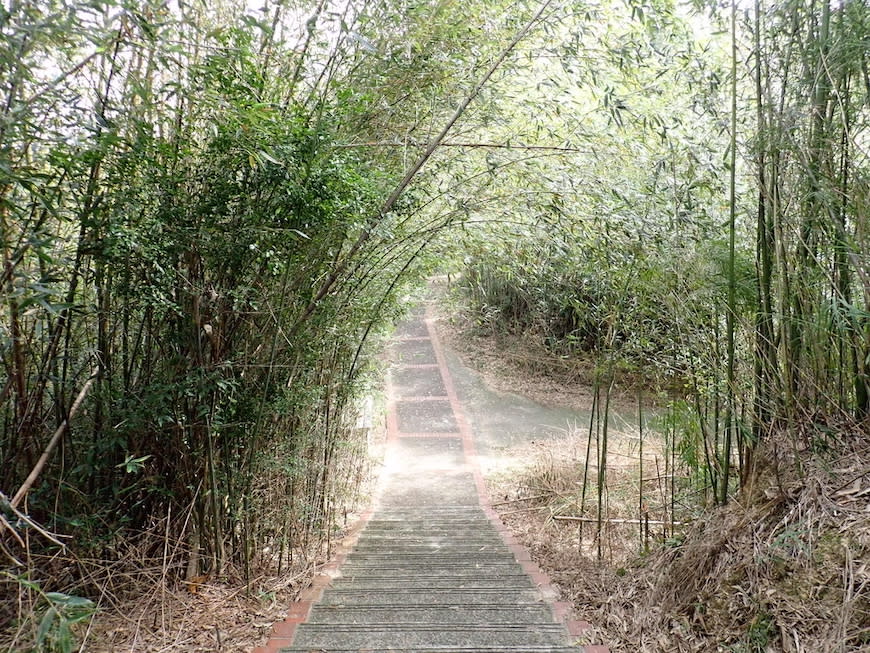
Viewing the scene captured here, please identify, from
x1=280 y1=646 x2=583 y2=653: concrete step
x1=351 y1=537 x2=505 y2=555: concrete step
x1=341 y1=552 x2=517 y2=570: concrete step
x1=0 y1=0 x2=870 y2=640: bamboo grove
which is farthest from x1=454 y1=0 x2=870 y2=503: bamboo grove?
x1=351 y1=537 x2=505 y2=555: concrete step

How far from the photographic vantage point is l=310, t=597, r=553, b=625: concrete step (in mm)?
2625

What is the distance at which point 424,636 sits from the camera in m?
2.45

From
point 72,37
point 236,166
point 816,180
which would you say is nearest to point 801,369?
point 816,180

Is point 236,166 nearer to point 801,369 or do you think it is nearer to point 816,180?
point 816,180

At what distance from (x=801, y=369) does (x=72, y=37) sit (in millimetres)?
2430

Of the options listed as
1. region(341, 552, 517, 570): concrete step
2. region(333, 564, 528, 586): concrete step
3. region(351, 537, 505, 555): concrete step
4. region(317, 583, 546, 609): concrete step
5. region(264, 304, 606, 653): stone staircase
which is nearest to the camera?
region(264, 304, 606, 653): stone staircase

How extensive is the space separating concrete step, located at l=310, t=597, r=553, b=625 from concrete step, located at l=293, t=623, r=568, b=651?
2.4 inches

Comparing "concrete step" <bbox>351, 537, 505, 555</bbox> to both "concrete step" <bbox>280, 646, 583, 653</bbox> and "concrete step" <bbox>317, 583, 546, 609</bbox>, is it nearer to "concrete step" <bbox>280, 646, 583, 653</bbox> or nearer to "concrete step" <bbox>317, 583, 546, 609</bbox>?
"concrete step" <bbox>317, 583, 546, 609</bbox>

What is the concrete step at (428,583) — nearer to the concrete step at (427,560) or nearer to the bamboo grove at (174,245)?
the concrete step at (427,560)

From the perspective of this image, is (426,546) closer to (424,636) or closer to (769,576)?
(424,636)

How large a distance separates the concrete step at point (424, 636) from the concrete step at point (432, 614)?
62mm

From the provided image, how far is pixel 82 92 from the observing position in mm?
1935

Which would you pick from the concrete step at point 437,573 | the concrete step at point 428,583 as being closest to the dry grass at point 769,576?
the concrete step at point 428,583

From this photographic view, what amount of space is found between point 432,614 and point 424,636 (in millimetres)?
272
